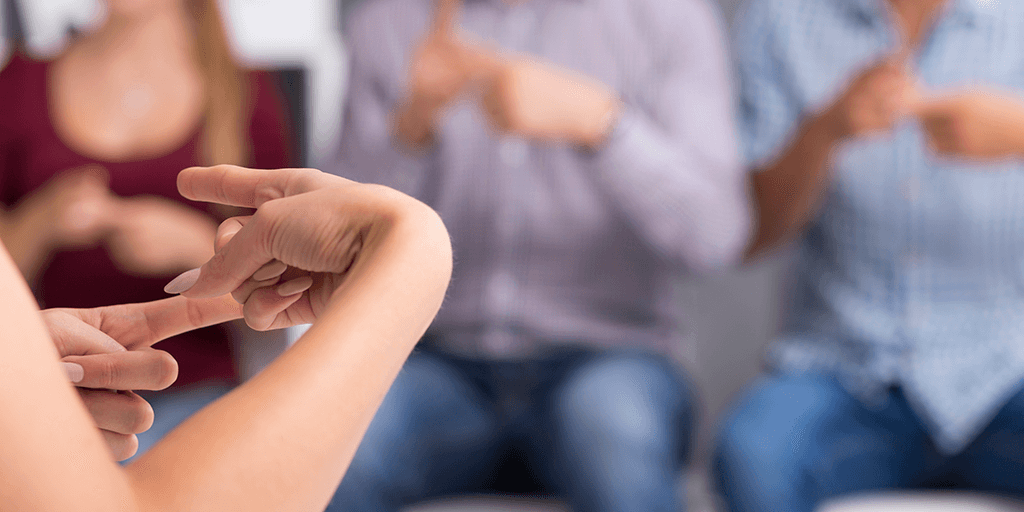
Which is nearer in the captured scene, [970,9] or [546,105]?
[546,105]

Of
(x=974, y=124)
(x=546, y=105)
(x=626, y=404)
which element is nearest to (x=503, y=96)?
(x=546, y=105)

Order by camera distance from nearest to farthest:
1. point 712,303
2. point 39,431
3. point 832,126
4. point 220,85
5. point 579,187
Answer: point 39,431, point 220,85, point 832,126, point 579,187, point 712,303

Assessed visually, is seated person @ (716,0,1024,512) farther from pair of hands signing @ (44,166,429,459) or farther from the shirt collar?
pair of hands signing @ (44,166,429,459)

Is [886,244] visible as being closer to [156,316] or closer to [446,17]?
[446,17]

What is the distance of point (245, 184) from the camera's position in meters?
0.28

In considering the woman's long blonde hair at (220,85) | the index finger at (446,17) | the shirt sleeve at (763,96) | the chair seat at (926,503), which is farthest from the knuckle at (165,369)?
the shirt sleeve at (763,96)

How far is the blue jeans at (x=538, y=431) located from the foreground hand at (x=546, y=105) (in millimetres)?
221

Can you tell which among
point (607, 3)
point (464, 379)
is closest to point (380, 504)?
point (464, 379)

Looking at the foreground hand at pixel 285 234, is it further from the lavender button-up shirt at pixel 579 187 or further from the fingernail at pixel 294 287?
the lavender button-up shirt at pixel 579 187

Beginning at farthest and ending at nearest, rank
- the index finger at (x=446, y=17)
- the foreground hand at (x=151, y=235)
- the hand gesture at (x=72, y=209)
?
1. the index finger at (x=446, y=17)
2. the hand gesture at (x=72, y=209)
3. the foreground hand at (x=151, y=235)

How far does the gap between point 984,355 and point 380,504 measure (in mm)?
600

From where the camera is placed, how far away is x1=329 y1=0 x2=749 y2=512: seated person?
710 millimetres

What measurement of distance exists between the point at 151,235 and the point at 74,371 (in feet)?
1.31

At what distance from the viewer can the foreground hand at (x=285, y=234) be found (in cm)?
26
